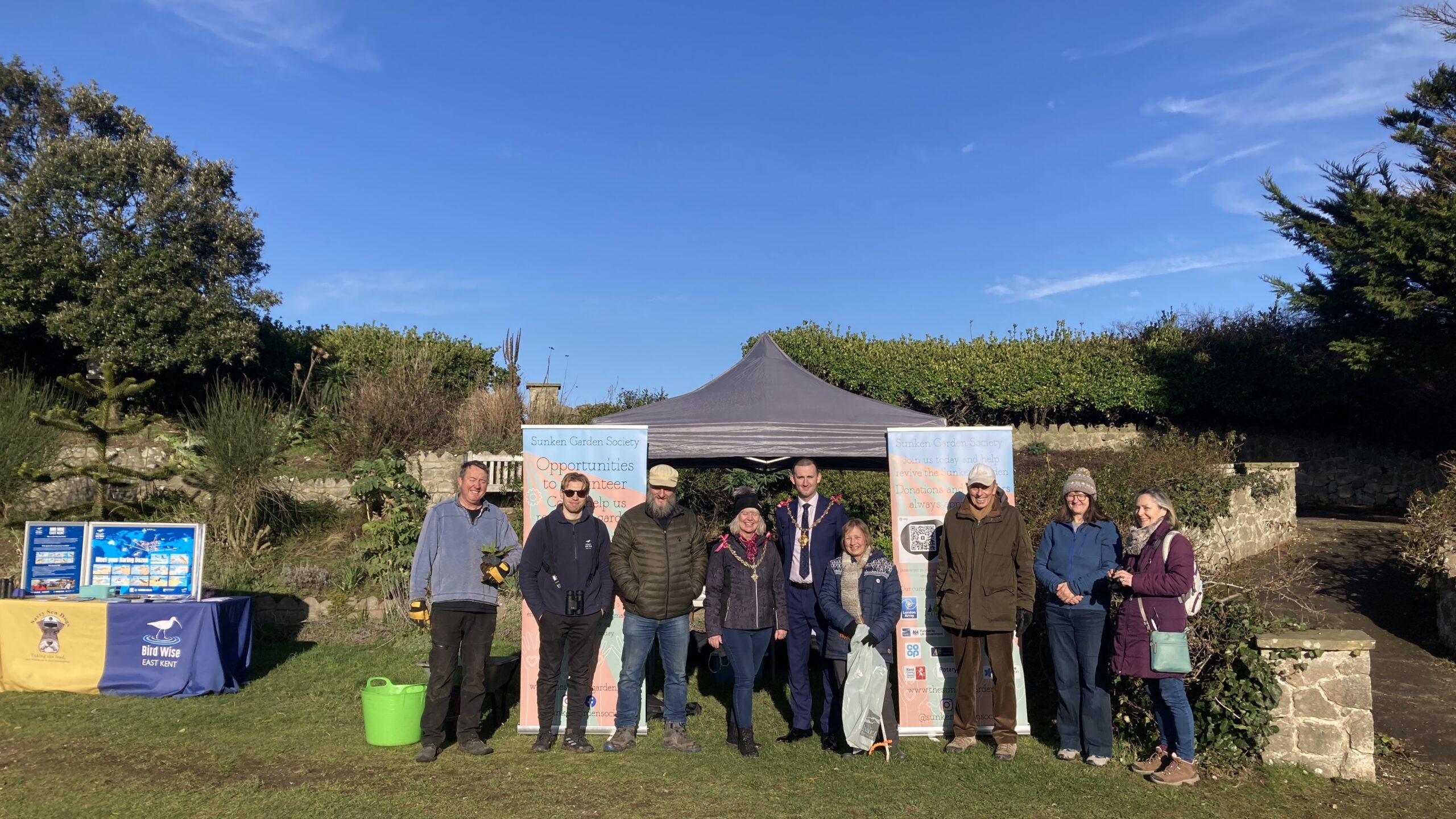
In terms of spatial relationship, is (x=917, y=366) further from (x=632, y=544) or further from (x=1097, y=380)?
(x=632, y=544)

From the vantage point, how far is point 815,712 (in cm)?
613

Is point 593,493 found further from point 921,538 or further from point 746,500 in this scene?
point 921,538

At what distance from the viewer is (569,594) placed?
16.4 feet

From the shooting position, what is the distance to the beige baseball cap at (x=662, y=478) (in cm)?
516

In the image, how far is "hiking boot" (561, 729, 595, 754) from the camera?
16.7 feet

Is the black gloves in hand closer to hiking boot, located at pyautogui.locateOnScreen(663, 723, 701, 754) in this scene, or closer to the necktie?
the necktie

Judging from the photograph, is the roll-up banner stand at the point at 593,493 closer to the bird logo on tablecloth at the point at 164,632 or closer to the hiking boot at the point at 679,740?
the hiking boot at the point at 679,740

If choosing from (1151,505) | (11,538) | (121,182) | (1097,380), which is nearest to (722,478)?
(1151,505)

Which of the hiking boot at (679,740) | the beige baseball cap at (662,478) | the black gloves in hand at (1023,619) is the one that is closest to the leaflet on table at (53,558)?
the beige baseball cap at (662,478)

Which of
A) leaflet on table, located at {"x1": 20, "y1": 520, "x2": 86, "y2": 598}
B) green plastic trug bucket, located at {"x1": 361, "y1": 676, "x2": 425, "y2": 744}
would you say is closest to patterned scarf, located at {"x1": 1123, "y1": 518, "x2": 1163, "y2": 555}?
green plastic trug bucket, located at {"x1": 361, "y1": 676, "x2": 425, "y2": 744}

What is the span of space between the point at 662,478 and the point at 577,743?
5.29 feet

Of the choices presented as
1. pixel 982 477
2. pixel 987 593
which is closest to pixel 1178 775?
pixel 987 593

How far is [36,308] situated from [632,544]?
46.3 ft

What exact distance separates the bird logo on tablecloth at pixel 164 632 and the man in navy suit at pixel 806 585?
4310 millimetres
